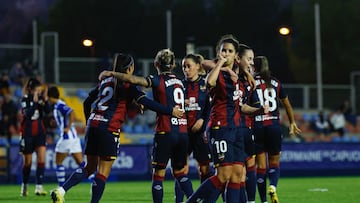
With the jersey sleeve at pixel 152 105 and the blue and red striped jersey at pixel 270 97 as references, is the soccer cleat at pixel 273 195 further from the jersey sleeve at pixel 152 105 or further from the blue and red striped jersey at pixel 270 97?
the jersey sleeve at pixel 152 105

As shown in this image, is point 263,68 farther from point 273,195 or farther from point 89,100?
point 89,100

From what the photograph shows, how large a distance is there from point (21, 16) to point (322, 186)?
46518mm

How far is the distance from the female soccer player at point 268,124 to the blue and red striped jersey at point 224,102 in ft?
9.94

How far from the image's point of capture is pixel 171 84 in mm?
15516

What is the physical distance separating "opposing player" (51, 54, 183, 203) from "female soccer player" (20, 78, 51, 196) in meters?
7.16

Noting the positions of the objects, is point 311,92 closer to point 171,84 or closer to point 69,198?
point 69,198

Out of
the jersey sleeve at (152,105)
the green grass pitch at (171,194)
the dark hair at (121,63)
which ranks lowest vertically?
the green grass pitch at (171,194)

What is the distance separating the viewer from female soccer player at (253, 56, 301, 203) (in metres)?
17.4

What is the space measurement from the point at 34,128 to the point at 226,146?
931 cm

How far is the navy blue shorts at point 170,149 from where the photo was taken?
15.5 m

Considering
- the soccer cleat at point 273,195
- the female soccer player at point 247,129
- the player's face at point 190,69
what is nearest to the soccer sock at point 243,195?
the female soccer player at point 247,129

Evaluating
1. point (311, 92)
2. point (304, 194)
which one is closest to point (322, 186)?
point (304, 194)

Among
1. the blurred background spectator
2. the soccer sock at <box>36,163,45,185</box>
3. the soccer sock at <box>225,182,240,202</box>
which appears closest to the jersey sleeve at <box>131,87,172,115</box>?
the soccer sock at <box>225,182,240,202</box>

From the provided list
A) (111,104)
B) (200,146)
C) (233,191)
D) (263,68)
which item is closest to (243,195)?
(233,191)
